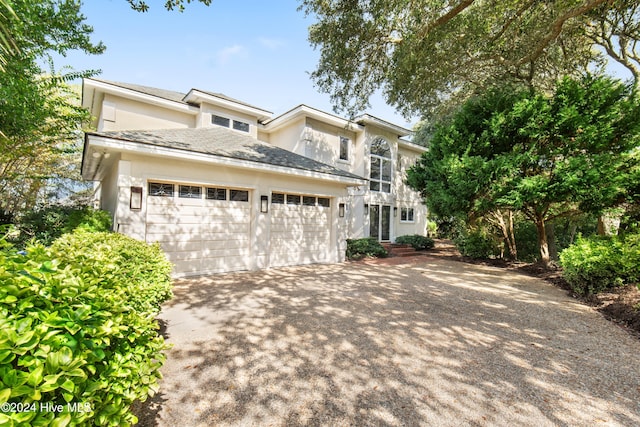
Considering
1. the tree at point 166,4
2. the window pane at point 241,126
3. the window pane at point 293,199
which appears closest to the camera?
the tree at point 166,4

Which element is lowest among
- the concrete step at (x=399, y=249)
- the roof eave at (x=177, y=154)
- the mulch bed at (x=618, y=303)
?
the mulch bed at (x=618, y=303)

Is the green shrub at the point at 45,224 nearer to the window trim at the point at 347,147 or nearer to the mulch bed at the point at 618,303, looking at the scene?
the window trim at the point at 347,147

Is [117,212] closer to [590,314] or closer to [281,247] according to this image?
[281,247]

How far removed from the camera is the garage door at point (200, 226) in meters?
6.94

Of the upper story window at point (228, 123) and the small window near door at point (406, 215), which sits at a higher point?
the upper story window at point (228, 123)

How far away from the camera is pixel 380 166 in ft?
50.7

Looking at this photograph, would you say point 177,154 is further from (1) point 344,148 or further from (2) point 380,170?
(2) point 380,170

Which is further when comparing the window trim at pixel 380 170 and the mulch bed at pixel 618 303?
the window trim at pixel 380 170

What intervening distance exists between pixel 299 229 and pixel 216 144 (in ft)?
12.2

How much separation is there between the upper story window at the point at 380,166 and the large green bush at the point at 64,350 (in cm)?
1397

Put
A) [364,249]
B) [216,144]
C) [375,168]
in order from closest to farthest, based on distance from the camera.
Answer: [216,144] < [364,249] < [375,168]

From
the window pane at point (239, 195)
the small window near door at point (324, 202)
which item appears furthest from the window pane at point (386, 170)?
the window pane at point (239, 195)

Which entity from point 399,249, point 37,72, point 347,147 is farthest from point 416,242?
point 37,72

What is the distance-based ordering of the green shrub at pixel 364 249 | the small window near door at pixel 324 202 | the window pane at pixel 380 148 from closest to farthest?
the small window near door at pixel 324 202, the green shrub at pixel 364 249, the window pane at pixel 380 148
